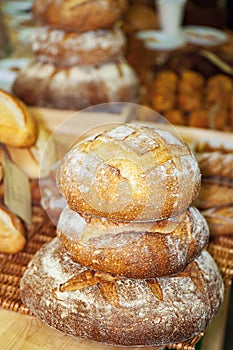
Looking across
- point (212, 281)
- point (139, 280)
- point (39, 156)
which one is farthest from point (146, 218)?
point (39, 156)

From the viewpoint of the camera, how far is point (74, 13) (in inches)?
85.6

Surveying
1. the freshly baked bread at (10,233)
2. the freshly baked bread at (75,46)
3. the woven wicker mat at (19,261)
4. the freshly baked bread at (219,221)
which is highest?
the freshly baked bread at (75,46)

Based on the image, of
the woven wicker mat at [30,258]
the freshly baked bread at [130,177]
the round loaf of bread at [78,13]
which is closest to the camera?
the freshly baked bread at [130,177]

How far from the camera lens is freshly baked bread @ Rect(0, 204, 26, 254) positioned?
4.93ft

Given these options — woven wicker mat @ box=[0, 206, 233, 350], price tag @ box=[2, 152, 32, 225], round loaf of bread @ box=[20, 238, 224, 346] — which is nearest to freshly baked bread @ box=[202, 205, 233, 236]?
woven wicker mat @ box=[0, 206, 233, 350]

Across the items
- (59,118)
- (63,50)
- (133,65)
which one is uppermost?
(63,50)

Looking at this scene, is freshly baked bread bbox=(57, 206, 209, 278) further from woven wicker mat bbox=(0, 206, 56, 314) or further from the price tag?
the price tag

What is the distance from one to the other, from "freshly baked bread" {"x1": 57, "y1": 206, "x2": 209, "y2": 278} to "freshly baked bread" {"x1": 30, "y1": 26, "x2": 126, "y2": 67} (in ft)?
3.77

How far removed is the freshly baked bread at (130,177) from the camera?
1.15 meters

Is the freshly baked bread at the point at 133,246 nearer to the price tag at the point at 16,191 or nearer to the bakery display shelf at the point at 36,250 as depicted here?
the bakery display shelf at the point at 36,250

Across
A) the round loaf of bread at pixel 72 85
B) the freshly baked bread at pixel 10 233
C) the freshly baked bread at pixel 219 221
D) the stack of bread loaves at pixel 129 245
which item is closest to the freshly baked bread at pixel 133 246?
the stack of bread loaves at pixel 129 245

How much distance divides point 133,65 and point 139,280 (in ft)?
6.46

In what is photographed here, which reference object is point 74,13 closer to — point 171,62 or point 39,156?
point 39,156

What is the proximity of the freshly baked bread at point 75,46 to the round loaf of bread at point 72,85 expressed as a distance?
3 cm
